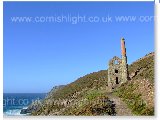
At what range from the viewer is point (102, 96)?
8.78 metres

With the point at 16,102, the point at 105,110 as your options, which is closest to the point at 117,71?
the point at 105,110

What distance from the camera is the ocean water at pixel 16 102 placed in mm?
8086

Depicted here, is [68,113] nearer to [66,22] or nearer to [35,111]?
[35,111]

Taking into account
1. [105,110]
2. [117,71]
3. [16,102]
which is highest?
[117,71]

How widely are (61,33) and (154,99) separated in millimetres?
1790

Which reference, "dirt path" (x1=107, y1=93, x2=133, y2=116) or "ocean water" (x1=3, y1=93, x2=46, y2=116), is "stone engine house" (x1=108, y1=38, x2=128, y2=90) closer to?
"dirt path" (x1=107, y1=93, x2=133, y2=116)

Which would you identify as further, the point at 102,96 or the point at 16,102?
the point at 102,96

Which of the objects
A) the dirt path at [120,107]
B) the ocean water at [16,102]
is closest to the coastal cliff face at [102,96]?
the dirt path at [120,107]

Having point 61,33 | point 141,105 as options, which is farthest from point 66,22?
point 141,105

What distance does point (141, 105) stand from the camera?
27.5ft

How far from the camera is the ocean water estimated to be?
8.09 metres

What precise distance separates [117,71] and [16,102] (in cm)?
192

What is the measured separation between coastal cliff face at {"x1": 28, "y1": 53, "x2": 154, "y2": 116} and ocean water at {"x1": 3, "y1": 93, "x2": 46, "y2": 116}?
0.37ft

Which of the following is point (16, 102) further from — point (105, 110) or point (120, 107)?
point (120, 107)
